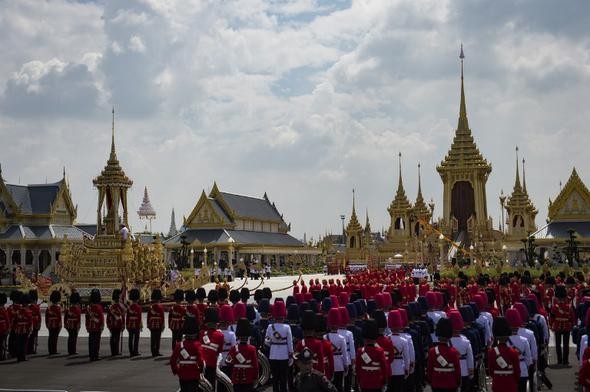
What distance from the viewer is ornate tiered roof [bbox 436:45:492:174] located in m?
73.6

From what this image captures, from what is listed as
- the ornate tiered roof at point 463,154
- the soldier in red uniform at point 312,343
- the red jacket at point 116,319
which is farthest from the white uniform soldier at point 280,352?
the ornate tiered roof at point 463,154

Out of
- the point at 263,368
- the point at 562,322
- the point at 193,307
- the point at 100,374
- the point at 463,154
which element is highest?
the point at 463,154

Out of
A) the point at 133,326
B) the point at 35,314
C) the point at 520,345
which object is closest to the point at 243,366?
the point at 520,345

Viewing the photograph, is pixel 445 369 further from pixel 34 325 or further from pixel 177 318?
pixel 34 325

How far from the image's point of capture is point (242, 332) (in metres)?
10.4

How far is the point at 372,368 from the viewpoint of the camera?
372 inches

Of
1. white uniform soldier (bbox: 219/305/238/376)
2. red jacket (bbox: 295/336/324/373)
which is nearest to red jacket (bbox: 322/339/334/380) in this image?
red jacket (bbox: 295/336/324/373)

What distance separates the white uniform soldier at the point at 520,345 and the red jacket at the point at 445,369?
4.21ft

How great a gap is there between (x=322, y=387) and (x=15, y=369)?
1109cm

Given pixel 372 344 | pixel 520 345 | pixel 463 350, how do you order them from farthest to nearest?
pixel 520 345
pixel 463 350
pixel 372 344

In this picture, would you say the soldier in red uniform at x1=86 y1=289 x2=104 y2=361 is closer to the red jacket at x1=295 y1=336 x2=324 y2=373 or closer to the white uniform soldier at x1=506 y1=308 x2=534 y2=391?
the red jacket at x1=295 y1=336 x2=324 y2=373

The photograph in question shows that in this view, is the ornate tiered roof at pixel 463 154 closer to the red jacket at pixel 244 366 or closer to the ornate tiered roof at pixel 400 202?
the ornate tiered roof at pixel 400 202

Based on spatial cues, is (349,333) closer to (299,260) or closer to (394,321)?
(394,321)

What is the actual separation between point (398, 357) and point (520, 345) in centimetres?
178
